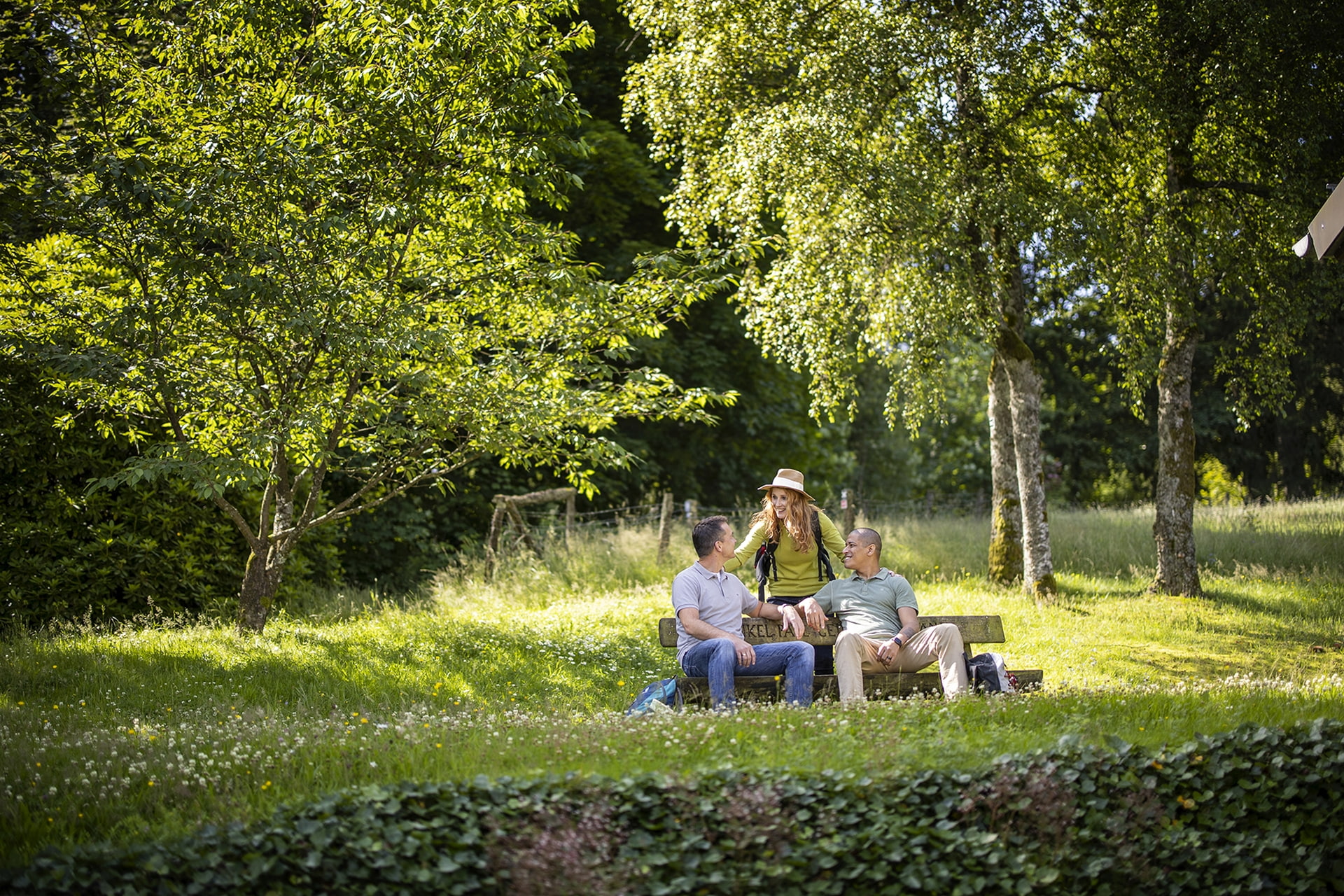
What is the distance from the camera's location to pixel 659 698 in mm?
6535

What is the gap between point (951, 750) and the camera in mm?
4801

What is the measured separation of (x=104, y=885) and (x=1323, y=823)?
5.29m

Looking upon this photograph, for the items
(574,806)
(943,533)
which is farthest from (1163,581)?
(574,806)

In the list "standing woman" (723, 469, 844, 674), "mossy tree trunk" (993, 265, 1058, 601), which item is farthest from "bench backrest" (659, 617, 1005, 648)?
"mossy tree trunk" (993, 265, 1058, 601)

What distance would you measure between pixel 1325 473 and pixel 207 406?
92.6ft

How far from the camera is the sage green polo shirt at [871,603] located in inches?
271

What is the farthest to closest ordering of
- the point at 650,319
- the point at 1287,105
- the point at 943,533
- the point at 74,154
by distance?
the point at 943,533, the point at 1287,105, the point at 650,319, the point at 74,154

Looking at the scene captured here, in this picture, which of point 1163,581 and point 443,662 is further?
point 1163,581

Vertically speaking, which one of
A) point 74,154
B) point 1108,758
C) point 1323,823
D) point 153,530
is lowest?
point 1323,823

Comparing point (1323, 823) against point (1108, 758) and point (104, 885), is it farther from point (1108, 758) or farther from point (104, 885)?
point (104, 885)

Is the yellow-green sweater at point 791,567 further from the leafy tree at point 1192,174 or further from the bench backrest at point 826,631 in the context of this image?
the leafy tree at point 1192,174

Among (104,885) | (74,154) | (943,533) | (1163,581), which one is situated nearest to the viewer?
(104,885)

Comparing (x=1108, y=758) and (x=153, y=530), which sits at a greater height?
(x=153, y=530)

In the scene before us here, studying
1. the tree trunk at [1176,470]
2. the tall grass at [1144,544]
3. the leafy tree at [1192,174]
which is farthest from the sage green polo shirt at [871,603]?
the tall grass at [1144,544]
